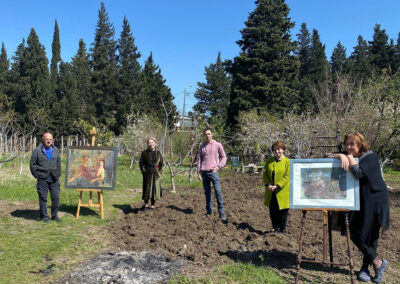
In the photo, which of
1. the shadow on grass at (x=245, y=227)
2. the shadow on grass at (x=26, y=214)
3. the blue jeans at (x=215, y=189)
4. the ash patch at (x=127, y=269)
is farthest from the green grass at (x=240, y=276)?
the shadow on grass at (x=26, y=214)

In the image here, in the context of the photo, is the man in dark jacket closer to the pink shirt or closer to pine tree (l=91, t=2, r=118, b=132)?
the pink shirt

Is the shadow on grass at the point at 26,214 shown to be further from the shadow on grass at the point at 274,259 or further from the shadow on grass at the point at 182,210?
the shadow on grass at the point at 274,259

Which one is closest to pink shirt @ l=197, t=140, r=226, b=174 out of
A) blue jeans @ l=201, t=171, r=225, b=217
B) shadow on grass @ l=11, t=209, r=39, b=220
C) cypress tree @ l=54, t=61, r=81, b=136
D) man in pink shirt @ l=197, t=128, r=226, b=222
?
man in pink shirt @ l=197, t=128, r=226, b=222

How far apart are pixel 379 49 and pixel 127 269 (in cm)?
4625

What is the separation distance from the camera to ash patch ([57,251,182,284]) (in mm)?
4109

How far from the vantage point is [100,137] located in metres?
27.8

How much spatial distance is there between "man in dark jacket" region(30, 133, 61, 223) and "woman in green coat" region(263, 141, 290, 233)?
4.14 meters

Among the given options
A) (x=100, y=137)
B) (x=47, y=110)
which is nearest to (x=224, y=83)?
(x=47, y=110)

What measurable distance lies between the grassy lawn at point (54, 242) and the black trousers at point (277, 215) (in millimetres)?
1625

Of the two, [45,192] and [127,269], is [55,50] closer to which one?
[45,192]

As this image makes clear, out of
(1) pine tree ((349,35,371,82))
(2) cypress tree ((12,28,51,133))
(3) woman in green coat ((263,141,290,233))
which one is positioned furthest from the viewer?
(1) pine tree ((349,35,371,82))

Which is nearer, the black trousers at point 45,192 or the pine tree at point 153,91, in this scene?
the black trousers at point 45,192

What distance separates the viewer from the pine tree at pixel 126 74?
37469 mm

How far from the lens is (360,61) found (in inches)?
1666
